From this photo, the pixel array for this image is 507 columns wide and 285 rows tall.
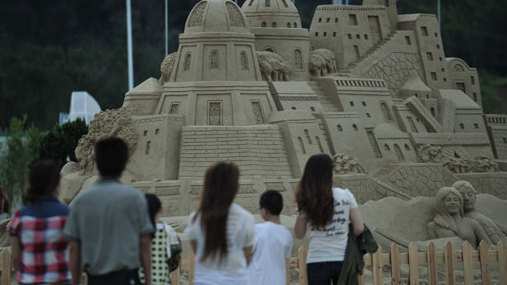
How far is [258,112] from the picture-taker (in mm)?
26562

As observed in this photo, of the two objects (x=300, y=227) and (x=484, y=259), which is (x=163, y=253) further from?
(x=484, y=259)

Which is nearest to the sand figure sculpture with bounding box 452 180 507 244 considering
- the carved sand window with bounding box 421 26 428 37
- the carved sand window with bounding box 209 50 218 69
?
the carved sand window with bounding box 209 50 218 69

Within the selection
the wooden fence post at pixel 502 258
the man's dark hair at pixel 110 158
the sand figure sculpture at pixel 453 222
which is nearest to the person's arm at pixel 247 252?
the man's dark hair at pixel 110 158

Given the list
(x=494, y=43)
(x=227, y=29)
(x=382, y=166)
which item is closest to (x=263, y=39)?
(x=227, y=29)

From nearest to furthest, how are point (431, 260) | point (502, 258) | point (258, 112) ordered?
1. point (431, 260)
2. point (502, 258)
3. point (258, 112)

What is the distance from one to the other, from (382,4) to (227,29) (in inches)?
249

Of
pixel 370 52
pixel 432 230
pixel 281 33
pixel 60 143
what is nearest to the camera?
pixel 432 230

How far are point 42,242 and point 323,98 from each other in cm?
1909

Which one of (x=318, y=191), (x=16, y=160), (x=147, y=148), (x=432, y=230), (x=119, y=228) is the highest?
(x=16, y=160)

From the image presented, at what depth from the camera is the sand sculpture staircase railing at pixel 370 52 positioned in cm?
2984

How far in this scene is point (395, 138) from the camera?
93.2ft

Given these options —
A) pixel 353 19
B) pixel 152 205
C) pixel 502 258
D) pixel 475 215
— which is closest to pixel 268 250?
pixel 152 205

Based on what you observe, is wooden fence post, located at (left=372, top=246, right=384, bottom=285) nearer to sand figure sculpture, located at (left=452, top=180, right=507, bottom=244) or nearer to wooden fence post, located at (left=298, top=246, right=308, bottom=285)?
wooden fence post, located at (left=298, top=246, right=308, bottom=285)

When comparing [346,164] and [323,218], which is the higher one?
[346,164]
